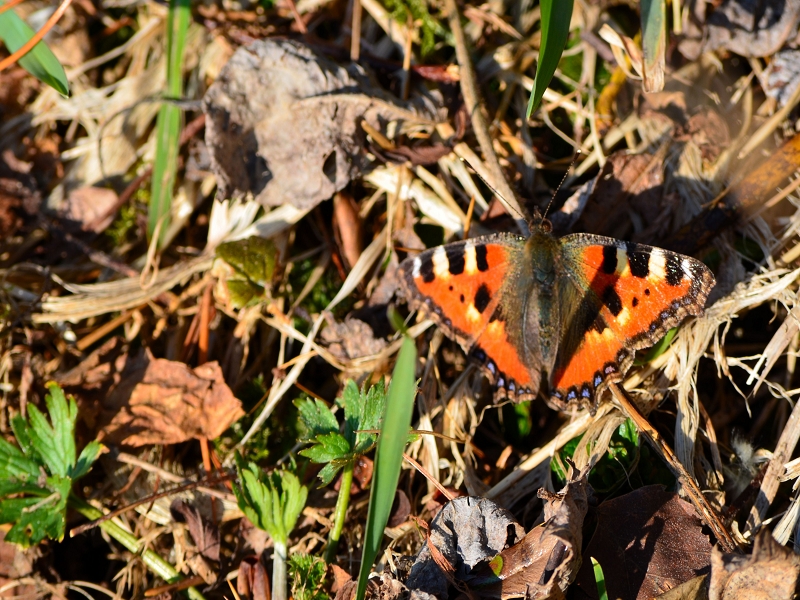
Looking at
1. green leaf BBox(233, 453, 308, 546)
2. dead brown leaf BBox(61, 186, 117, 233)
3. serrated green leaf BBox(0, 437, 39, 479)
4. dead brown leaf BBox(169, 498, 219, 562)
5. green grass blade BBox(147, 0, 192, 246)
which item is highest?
green grass blade BBox(147, 0, 192, 246)

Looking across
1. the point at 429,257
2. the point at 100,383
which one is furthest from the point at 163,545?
the point at 429,257

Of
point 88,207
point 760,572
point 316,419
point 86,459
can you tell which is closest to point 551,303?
point 316,419

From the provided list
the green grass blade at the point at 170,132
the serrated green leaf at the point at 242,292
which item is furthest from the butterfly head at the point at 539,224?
the green grass blade at the point at 170,132

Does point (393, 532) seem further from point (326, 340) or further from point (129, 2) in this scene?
point (129, 2)

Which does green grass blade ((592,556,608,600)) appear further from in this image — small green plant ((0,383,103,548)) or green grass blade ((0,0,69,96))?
green grass blade ((0,0,69,96))

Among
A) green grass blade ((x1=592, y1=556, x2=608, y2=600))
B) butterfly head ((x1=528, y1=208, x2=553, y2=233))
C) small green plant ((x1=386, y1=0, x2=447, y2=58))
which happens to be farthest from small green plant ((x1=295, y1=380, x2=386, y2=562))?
small green plant ((x1=386, y1=0, x2=447, y2=58))

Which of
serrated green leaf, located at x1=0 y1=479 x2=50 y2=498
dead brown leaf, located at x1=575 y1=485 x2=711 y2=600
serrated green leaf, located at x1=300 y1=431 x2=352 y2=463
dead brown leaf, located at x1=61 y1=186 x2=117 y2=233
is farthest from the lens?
dead brown leaf, located at x1=61 y1=186 x2=117 y2=233

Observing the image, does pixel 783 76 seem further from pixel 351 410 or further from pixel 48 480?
pixel 48 480
